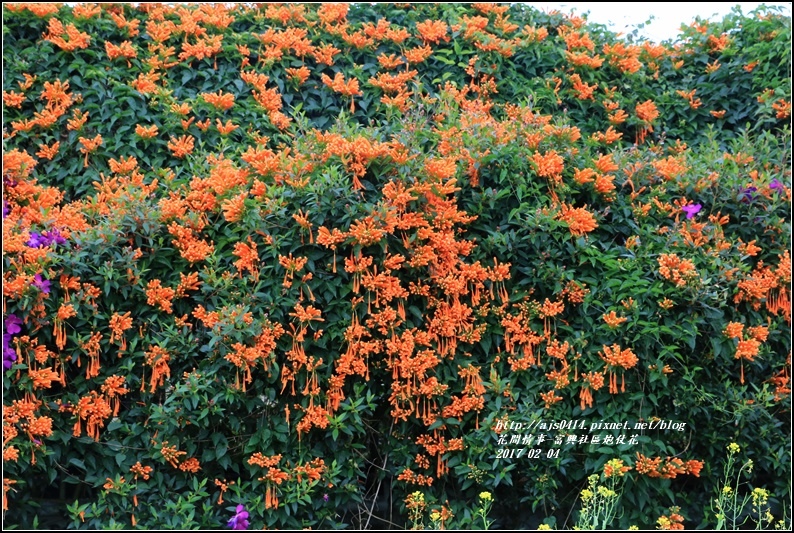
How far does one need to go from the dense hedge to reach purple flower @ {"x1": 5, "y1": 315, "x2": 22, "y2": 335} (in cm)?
1

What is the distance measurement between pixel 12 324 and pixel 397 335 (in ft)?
5.76

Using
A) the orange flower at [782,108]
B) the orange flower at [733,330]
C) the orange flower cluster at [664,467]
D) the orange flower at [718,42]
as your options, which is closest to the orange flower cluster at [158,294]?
the orange flower cluster at [664,467]

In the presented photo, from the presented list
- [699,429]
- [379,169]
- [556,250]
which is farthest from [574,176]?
[699,429]

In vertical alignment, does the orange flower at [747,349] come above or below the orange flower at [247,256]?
below

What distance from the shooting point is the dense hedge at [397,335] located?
12.2 feet

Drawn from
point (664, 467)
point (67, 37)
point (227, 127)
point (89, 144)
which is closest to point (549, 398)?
point (664, 467)

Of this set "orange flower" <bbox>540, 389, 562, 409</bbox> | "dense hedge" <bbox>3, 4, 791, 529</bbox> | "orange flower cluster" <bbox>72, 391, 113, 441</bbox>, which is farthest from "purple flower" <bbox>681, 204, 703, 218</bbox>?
"orange flower cluster" <bbox>72, 391, 113, 441</bbox>

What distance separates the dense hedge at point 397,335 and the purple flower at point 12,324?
1 centimetres

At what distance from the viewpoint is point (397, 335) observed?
3.88 meters

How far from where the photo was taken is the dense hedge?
3705mm

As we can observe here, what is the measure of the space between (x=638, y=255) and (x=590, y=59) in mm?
2515

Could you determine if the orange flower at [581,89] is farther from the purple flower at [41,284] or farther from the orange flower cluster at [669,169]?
the purple flower at [41,284]

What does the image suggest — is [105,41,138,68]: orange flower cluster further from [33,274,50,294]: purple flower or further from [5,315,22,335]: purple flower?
[5,315,22,335]: purple flower

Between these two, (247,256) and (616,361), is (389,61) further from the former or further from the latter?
(616,361)
